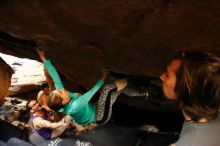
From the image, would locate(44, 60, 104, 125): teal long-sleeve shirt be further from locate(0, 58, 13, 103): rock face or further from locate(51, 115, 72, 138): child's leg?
locate(0, 58, 13, 103): rock face

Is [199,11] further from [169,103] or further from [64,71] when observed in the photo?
[64,71]

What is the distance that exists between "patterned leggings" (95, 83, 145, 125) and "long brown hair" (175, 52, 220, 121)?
1008mm

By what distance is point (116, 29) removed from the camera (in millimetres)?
2355

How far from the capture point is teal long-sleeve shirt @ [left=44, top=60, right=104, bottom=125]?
2.79m

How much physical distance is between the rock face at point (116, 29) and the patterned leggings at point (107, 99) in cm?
16

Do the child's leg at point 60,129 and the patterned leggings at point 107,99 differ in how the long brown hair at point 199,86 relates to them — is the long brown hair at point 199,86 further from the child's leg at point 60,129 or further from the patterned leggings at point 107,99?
the child's leg at point 60,129

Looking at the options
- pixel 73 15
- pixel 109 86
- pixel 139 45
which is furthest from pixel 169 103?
pixel 73 15

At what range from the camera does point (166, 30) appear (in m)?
2.21

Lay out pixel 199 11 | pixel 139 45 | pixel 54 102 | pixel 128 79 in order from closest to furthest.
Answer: pixel 199 11 → pixel 139 45 → pixel 54 102 → pixel 128 79

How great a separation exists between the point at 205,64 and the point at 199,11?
0.34 metres

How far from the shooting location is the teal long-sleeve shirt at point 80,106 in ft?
9.17

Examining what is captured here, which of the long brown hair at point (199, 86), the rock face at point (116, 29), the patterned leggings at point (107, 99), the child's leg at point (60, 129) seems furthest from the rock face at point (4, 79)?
the long brown hair at point (199, 86)

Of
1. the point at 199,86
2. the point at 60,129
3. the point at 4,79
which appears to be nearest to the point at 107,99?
the point at 60,129

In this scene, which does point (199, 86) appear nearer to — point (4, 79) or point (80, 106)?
point (80, 106)
